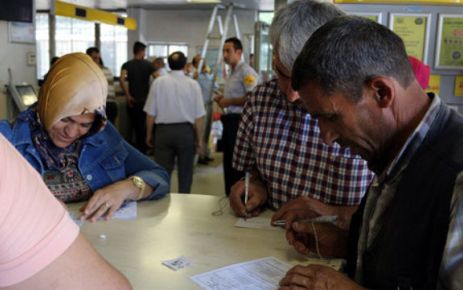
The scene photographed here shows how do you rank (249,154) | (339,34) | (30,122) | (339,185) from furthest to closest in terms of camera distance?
1. (249,154)
2. (30,122)
3. (339,185)
4. (339,34)

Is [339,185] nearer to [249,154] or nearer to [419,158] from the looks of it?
[249,154]

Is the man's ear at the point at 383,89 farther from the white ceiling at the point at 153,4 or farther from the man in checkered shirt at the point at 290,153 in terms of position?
the white ceiling at the point at 153,4

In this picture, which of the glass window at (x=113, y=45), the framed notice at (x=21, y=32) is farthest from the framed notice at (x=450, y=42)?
the glass window at (x=113, y=45)

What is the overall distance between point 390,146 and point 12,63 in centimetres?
444

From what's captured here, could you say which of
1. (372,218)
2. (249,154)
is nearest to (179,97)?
(249,154)

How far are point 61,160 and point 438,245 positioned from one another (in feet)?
4.62

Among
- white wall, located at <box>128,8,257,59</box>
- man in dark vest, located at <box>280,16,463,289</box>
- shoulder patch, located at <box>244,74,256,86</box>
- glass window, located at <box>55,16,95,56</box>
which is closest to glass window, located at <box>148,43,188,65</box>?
white wall, located at <box>128,8,257,59</box>

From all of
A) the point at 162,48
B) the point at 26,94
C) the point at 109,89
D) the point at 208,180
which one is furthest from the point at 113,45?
the point at 26,94

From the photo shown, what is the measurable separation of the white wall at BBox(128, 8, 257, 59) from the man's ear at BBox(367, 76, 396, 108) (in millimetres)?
12604

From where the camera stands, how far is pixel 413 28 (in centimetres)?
227

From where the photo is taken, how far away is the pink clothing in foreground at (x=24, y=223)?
643 mm

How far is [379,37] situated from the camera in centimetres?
91

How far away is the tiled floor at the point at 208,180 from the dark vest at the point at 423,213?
423cm

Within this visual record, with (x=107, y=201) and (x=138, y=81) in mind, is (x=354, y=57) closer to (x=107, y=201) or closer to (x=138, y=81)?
(x=107, y=201)
